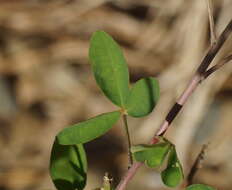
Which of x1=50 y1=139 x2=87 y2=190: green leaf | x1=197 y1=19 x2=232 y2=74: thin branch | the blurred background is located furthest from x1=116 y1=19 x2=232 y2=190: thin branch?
the blurred background

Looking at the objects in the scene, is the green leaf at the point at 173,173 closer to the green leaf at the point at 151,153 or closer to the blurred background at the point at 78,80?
the green leaf at the point at 151,153

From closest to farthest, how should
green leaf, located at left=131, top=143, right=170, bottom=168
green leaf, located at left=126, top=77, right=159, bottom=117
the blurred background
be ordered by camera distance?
Answer: green leaf, located at left=131, top=143, right=170, bottom=168 → green leaf, located at left=126, top=77, right=159, bottom=117 → the blurred background

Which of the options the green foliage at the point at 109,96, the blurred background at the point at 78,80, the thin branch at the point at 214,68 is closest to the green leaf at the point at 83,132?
the green foliage at the point at 109,96

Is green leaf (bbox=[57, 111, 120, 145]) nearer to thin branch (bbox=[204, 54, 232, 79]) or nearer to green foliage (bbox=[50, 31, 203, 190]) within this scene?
green foliage (bbox=[50, 31, 203, 190])

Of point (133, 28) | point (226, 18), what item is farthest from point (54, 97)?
point (226, 18)

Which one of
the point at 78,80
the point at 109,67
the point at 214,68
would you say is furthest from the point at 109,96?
the point at 78,80

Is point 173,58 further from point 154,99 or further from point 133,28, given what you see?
point 154,99

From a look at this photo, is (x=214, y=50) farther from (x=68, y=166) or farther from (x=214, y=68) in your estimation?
(x=68, y=166)
